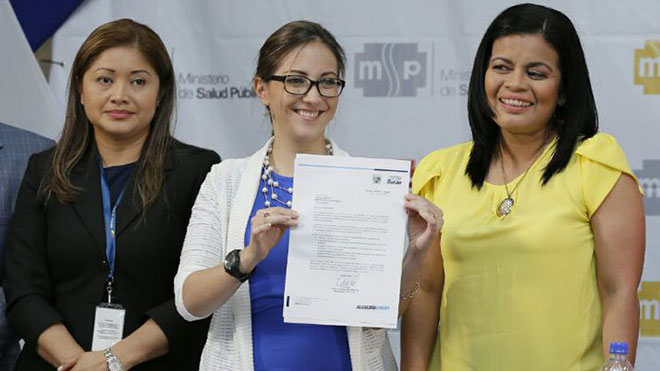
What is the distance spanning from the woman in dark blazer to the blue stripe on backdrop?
4.06 ft

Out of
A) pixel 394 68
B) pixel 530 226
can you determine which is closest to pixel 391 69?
pixel 394 68

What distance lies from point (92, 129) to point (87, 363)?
2.38 feet

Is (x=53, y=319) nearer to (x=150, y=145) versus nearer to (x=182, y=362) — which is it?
(x=182, y=362)

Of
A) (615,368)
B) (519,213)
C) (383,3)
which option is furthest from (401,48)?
(615,368)

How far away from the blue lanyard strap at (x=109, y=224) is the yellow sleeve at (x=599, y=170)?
131 cm

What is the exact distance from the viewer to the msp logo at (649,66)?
3.82 meters

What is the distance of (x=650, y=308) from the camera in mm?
3852

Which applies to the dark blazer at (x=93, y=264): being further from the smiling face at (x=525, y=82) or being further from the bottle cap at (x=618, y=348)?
the bottle cap at (x=618, y=348)

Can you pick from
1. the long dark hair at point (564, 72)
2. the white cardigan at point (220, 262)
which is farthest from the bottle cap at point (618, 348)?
the white cardigan at point (220, 262)

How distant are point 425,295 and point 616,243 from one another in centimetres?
52

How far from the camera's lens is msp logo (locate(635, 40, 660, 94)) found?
382cm

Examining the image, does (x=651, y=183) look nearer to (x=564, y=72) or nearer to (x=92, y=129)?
(x=564, y=72)

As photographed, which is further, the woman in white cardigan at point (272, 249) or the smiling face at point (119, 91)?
the smiling face at point (119, 91)

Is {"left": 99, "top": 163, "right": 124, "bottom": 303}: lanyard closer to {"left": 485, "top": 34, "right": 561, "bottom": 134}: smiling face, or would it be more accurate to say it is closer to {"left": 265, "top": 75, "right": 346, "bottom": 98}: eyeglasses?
{"left": 265, "top": 75, "right": 346, "bottom": 98}: eyeglasses
